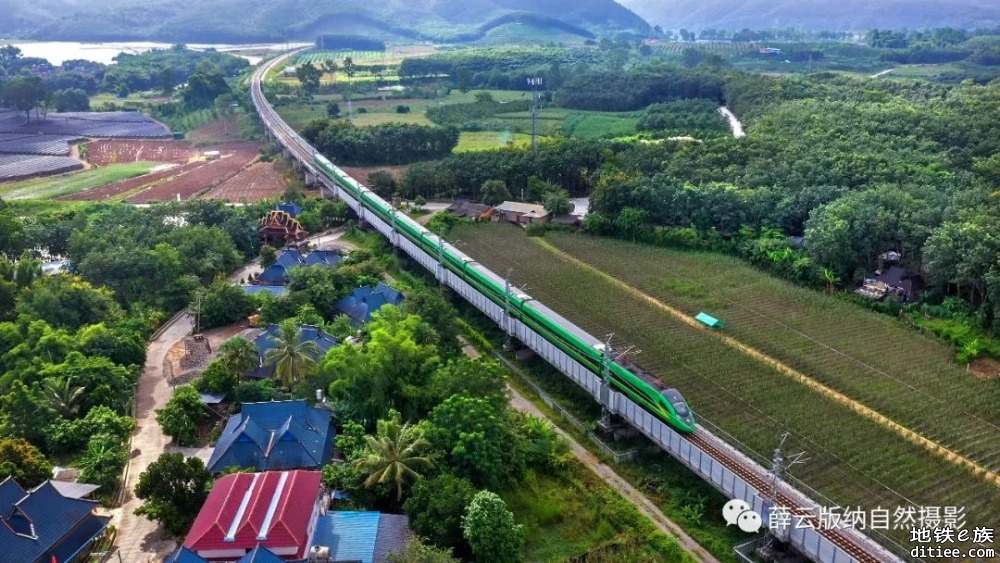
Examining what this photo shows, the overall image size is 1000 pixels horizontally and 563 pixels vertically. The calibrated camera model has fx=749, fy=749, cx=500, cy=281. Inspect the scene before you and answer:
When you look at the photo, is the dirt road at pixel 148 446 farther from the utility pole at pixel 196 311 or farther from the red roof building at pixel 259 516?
the red roof building at pixel 259 516

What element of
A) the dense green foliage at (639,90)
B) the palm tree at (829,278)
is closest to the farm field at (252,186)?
the dense green foliage at (639,90)

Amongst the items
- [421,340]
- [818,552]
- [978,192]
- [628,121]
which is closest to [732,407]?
[818,552]

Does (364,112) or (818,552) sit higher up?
(364,112)

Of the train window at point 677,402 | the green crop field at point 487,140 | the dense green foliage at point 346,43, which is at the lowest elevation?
the train window at point 677,402

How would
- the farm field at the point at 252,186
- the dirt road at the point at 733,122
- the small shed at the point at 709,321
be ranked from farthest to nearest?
the dirt road at the point at 733,122
the farm field at the point at 252,186
the small shed at the point at 709,321

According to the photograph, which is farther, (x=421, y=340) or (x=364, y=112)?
(x=364, y=112)

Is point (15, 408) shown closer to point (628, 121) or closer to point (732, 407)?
point (732, 407)
